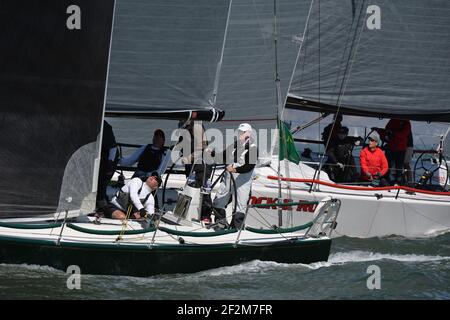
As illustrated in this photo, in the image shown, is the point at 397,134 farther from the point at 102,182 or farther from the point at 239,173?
the point at 102,182

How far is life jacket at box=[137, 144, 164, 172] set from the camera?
12.1 m

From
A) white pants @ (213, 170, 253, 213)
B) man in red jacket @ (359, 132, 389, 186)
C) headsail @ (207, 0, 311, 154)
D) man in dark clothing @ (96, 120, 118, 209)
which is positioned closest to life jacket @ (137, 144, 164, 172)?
Result: man in dark clothing @ (96, 120, 118, 209)

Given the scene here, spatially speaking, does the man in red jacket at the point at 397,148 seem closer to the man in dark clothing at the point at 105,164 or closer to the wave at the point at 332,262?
the wave at the point at 332,262

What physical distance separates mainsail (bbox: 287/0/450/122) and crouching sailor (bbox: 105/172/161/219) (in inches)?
210

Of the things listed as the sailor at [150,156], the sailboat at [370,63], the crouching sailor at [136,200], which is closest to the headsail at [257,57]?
the sailboat at [370,63]

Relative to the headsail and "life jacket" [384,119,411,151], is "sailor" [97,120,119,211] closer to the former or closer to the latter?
the headsail

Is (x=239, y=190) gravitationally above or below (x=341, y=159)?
below

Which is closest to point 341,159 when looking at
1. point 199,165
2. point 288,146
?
point 288,146

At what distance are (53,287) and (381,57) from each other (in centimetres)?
827

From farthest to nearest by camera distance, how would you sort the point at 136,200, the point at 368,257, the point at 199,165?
the point at 368,257, the point at 199,165, the point at 136,200

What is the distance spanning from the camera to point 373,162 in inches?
588

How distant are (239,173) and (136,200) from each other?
55.0 inches

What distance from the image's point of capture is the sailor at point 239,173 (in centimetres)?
1120

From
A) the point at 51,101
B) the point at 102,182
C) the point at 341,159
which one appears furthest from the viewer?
the point at 341,159
